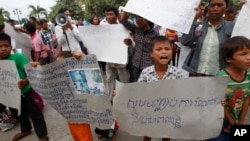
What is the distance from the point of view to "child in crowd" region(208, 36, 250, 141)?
204cm

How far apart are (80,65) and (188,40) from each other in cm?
113

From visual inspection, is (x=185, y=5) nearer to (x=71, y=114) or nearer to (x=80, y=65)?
(x=80, y=65)

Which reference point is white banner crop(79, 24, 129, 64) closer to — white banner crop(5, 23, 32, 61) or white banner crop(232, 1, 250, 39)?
white banner crop(232, 1, 250, 39)

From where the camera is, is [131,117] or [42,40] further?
[42,40]

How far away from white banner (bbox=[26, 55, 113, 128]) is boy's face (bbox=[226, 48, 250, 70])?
1.06 m

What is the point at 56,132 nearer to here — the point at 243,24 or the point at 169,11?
the point at 169,11

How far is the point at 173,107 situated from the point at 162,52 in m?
0.50

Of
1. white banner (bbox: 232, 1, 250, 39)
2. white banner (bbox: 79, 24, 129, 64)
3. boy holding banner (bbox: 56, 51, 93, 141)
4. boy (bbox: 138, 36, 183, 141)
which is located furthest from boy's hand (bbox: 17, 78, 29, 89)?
white banner (bbox: 232, 1, 250, 39)

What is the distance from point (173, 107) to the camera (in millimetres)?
2066

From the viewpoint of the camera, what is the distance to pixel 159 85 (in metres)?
2.05

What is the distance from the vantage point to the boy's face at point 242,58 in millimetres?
2008

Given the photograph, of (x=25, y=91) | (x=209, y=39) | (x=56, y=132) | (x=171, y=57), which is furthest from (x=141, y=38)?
(x=56, y=132)

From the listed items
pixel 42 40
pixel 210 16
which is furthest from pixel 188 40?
pixel 42 40

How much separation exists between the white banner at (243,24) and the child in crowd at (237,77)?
37 cm
